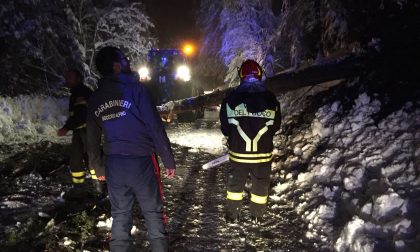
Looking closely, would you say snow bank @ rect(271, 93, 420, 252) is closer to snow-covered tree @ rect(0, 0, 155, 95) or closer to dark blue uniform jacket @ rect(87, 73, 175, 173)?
dark blue uniform jacket @ rect(87, 73, 175, 173)

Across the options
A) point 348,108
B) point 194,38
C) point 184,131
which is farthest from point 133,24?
point 194,38

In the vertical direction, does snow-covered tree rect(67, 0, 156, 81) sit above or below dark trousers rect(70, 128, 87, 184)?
above

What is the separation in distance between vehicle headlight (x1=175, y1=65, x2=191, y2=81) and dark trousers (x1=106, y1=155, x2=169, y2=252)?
11.0m

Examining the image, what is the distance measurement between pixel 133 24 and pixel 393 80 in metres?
10.6

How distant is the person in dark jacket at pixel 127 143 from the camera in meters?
3.35

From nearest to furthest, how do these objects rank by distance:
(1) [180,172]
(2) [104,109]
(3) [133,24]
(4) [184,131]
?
(2) [104,109], (1) [180,172], (4) [184,131], (3) [133,24]

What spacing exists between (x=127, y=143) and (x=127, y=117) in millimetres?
245

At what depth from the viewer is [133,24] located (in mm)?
14305

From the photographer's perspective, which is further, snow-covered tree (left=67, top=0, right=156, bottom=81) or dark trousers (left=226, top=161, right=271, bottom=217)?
snow-covered tree (left=67, top=0, right=156, bottom=81)

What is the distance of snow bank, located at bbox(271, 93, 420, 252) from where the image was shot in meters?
3.69

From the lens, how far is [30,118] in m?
10.1

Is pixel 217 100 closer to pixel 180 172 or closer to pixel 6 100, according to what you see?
pixel 180 172

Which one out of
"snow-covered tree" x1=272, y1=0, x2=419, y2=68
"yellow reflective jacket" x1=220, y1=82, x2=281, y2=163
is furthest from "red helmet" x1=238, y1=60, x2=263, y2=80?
"snow-covered tree" x1=272, y1=0, x2=419, y2=68

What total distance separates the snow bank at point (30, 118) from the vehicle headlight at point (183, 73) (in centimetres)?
468
